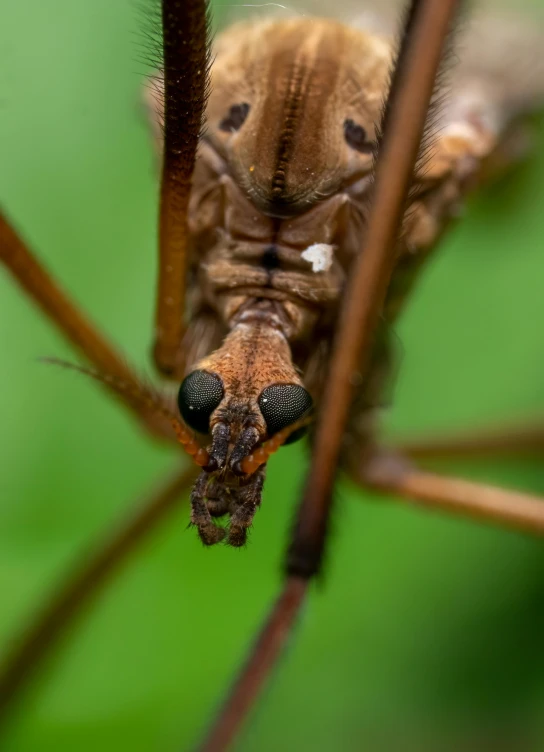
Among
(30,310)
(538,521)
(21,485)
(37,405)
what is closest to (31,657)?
(21,485)

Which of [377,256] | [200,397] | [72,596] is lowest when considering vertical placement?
[72,596]

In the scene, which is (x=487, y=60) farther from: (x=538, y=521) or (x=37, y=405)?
(x=37, y=405)

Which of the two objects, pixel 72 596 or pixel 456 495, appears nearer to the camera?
pixel 456 495

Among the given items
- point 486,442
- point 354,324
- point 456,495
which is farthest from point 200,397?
point 486,442

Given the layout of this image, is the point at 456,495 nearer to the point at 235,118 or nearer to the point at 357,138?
the point at 357,138

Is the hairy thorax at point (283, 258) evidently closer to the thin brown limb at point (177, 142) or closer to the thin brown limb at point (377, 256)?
the thin brown limb at point (177, 142)

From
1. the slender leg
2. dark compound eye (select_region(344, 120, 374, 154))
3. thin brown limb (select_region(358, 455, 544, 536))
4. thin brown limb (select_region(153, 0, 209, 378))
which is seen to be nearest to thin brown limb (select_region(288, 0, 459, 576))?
the slender leg

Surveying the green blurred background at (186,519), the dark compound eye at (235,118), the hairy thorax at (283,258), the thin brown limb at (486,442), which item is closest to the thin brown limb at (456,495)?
the green blurred background at (186,519)
